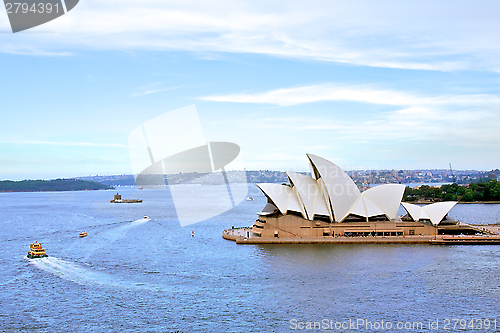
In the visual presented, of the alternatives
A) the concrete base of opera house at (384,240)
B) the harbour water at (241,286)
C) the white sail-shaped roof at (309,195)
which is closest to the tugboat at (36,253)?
the harbour water at (241,286)

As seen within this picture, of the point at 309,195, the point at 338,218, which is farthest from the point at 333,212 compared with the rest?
the point at 309,195

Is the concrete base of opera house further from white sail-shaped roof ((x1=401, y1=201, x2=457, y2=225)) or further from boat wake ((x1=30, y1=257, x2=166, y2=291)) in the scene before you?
boat wake ((x1=30, y1=257, x2=166, y2=291))

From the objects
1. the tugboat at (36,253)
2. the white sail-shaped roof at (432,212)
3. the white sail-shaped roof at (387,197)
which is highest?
the white sail-shaped roof at (387,197)

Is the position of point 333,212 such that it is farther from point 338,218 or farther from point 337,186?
point 337,186

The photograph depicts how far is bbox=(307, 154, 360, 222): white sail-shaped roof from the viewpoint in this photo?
173 ft

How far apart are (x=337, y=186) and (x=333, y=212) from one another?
3.06 m

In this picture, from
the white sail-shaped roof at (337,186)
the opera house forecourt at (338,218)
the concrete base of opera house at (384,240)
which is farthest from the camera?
the white sail-shaped roof at (337,186)

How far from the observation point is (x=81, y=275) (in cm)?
3616

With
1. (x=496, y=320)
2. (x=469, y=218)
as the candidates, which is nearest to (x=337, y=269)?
(x=496, y=320)

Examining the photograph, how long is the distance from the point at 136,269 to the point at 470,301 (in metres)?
24.9

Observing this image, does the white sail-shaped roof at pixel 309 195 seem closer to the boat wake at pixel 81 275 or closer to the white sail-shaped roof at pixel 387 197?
the white sail-shaped roof at pixel 387 197

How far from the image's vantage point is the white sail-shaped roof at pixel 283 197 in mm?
52000

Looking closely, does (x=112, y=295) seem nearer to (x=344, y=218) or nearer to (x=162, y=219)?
(x=344, y=218)

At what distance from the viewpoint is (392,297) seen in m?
30.5
